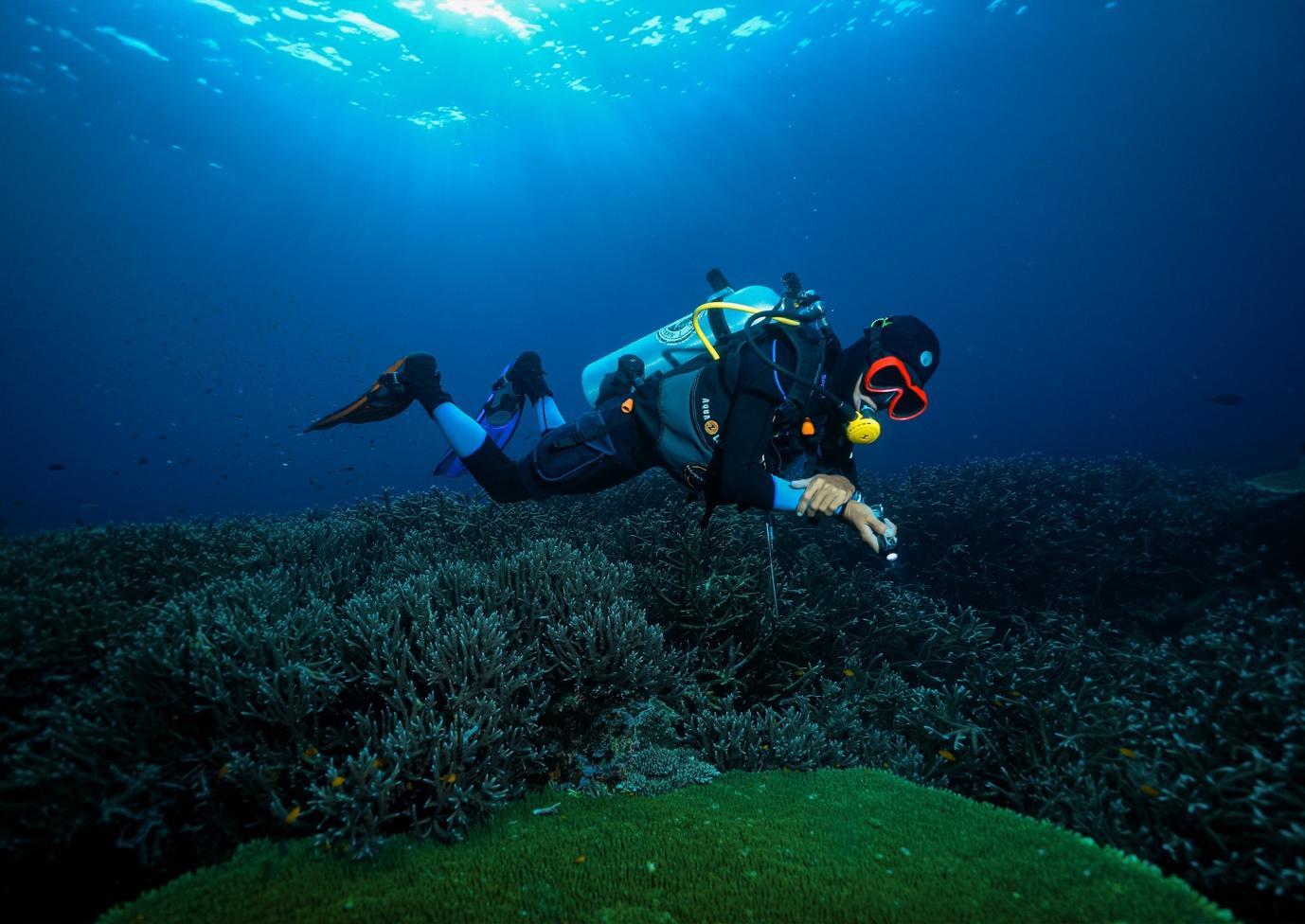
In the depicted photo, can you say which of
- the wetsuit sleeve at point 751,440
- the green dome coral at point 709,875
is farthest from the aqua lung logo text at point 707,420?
the green dome coral at point 709,875

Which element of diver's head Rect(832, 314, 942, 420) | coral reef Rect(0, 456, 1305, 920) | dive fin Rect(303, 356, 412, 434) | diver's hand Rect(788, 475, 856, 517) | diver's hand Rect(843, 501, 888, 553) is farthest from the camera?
dive fin Rect(303, 356, 412, 434)

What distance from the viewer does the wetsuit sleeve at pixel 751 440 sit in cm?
364

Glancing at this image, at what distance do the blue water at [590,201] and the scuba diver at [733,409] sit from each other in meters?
13.2

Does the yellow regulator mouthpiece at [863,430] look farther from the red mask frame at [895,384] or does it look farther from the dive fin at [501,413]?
the dive fin at [501,413]

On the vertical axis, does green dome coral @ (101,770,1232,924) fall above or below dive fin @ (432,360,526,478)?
below

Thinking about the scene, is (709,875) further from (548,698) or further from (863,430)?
(863,430)

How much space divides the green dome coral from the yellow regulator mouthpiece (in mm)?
2204

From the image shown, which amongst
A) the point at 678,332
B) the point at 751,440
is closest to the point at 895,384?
the point at 751,440

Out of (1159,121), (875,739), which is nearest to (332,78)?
(875,739)

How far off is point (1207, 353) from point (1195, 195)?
264 feet

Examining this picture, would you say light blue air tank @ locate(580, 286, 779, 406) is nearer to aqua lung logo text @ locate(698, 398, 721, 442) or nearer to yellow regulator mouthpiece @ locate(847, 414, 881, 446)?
aqua lung logo text @ locate(698, 398, 721, 442)

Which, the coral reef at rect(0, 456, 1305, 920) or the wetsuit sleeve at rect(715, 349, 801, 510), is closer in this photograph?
the coral reef at rect(0, 456, 1305, 920)

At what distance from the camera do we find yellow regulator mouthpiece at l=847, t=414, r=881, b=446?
3398 millimetres

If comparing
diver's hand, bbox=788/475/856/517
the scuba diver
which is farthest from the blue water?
diver's hand, bbox=788/475/856/517
